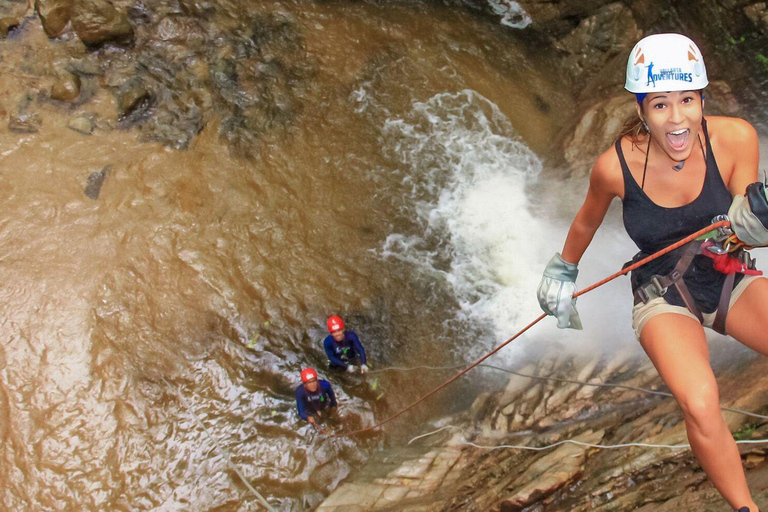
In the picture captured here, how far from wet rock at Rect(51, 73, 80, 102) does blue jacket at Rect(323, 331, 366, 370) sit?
4.47m

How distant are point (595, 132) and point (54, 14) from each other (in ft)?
22.2

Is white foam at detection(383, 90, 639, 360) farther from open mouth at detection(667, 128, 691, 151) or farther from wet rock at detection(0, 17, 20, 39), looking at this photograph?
wet rock at detection(0, 17, 20, 39)

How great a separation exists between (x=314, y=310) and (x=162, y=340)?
4.98 ft

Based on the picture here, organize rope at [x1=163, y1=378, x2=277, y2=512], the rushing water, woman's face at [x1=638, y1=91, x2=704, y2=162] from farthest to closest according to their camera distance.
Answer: the rushing water, rope at [x1=163, y1=378, x2=277, y2=512], woman's face at [x1=638, y1=91, x2=704, y2=162]

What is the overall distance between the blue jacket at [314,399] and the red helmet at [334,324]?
0.49 metres

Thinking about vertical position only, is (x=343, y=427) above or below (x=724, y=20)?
below

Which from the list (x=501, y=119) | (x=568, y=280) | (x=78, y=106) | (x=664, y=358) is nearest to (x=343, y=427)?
(x=568, y=280)

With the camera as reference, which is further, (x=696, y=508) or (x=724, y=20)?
(x=724, y=20)

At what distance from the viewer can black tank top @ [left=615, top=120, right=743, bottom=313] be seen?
2754 mm

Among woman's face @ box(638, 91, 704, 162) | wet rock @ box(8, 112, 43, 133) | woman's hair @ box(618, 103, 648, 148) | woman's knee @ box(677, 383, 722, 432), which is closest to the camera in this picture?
woman's knee @ box(677, 383, 722, 432)

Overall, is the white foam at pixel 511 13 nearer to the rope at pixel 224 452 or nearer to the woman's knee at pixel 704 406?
the rope at pixel 224 452

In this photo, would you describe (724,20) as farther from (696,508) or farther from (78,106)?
(78,106)

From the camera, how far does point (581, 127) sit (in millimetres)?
7500

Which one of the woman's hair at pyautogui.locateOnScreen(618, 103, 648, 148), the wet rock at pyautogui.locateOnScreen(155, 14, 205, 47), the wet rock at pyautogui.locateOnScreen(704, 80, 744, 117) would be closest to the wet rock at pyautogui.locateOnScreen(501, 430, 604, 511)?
the woman's hair at pyautogui.locateOnScreen(618, 103, 648, 148)
